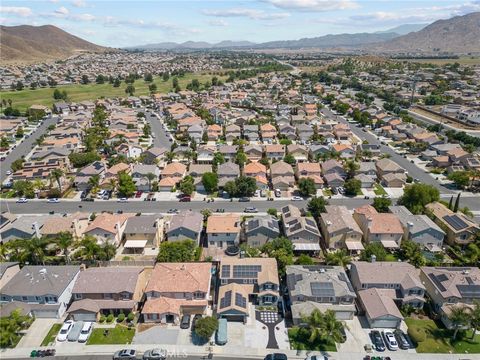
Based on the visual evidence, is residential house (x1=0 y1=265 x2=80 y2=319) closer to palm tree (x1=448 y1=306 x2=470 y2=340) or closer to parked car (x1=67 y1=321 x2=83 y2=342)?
parked car (x1=67 y1=321 x2=83 y2=342)

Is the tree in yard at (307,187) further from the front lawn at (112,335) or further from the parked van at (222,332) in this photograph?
the front lawn at (112,335)

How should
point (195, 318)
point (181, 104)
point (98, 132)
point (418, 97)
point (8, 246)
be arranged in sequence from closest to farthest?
1. point (195, 318)
2. point (8, 246)
3. point (98, 132)
4. point (181, 104)
5. point (418, 97)

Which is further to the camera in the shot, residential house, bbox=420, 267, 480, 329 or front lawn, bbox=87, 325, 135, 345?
residential house, bbox=420, 267, 480, 329

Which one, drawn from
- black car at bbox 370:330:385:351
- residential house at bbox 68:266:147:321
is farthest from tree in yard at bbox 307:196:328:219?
residential house at bbox 68:266:147:321

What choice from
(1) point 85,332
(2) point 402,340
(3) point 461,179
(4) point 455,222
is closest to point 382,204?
(4) point 455,222

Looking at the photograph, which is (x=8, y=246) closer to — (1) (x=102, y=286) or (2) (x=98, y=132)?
(1) (x=102, y=286)

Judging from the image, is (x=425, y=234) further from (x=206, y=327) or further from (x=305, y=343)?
(x=206, y=327)

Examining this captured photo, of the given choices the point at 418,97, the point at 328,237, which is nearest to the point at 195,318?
the point at 328,237
